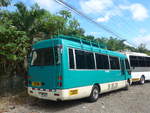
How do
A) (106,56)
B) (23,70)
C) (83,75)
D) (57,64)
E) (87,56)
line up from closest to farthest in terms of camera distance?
(57,64), (83,75), (87,56), (106,56), (23,70)

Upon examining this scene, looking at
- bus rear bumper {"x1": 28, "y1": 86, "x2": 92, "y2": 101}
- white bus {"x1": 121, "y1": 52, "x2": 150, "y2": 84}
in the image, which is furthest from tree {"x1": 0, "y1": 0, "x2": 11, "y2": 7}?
white bus {"x1": 121, "y1": 52, "x2": 150, "y2": 84}

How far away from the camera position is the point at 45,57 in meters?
7.08

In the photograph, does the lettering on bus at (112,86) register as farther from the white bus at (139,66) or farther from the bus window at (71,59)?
the white bus at (139,66)

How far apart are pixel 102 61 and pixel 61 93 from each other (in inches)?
146

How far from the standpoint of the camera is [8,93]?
936cm

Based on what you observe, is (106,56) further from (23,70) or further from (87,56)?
(23,70)

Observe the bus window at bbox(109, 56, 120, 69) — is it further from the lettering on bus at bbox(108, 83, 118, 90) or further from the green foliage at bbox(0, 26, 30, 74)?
the green foliage at bbox(0, 26, 30, 74)

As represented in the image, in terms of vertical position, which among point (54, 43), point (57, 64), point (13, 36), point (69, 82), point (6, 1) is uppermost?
point (6, 1)

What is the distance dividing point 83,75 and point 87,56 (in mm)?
1004

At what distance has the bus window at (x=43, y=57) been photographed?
6.87 meters

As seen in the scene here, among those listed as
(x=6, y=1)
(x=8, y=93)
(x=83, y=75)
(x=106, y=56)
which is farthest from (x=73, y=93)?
(x=6, y=1)

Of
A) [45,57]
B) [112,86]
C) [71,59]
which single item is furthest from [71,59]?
[112,86]

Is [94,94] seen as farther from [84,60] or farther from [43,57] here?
[43,57]

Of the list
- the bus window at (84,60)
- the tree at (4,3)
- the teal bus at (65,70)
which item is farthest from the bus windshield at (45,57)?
the tree at (4,3)
